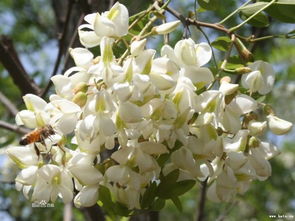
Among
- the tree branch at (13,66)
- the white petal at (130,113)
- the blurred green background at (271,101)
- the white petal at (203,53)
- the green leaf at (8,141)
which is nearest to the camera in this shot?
the white petal at (130,113)

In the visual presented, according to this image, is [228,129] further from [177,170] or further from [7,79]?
[7,79]

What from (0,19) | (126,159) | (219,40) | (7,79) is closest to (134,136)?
(126,159)

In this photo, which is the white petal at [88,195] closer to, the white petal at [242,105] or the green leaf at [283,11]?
the white petal at [242,105]

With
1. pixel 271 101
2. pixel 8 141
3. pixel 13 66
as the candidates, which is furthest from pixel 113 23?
pixel 271 101

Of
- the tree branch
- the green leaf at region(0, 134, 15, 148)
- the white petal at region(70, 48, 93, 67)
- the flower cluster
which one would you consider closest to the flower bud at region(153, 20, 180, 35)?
the flower cluster

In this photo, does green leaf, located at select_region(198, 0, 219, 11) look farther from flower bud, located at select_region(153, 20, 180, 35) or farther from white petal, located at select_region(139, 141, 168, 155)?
white petal, located at select_region(139, 141, 168, 155)

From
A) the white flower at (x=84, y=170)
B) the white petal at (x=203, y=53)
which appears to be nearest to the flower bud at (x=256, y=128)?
the white petal at (x=203, y=53)

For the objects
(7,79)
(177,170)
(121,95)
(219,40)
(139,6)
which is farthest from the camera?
(7,79)
